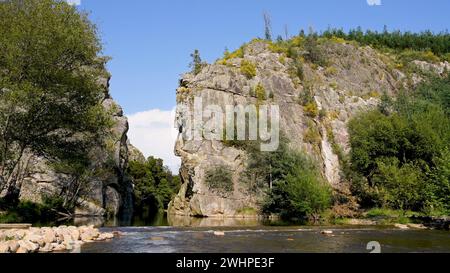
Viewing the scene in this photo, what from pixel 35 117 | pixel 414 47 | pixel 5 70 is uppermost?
pixel 414 47

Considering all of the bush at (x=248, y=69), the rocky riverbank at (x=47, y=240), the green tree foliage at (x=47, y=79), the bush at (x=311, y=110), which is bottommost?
the rocky riverbank at (x=47, y=240)

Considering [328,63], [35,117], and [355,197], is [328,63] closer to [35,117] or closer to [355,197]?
[355,197]

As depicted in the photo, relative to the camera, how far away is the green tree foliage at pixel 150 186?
98438mm

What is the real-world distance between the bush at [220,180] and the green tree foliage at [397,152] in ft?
57.7

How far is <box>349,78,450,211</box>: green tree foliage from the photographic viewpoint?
5016 centimetres

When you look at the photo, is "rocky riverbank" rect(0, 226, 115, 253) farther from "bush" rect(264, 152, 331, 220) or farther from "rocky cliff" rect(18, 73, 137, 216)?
"bush" rect(264, 152, 331, 220)

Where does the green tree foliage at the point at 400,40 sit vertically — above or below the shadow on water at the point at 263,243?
above

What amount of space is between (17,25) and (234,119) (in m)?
42.3

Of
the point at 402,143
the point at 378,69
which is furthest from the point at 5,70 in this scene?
the point at 378,69

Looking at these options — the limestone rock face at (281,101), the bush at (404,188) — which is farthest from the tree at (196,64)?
the bush at (404,188)

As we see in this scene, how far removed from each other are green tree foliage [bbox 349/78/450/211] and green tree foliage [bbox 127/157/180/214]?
44.9 meters

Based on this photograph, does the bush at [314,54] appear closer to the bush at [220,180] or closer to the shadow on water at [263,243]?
the bush at [220,180]

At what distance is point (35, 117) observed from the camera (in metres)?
35.8
